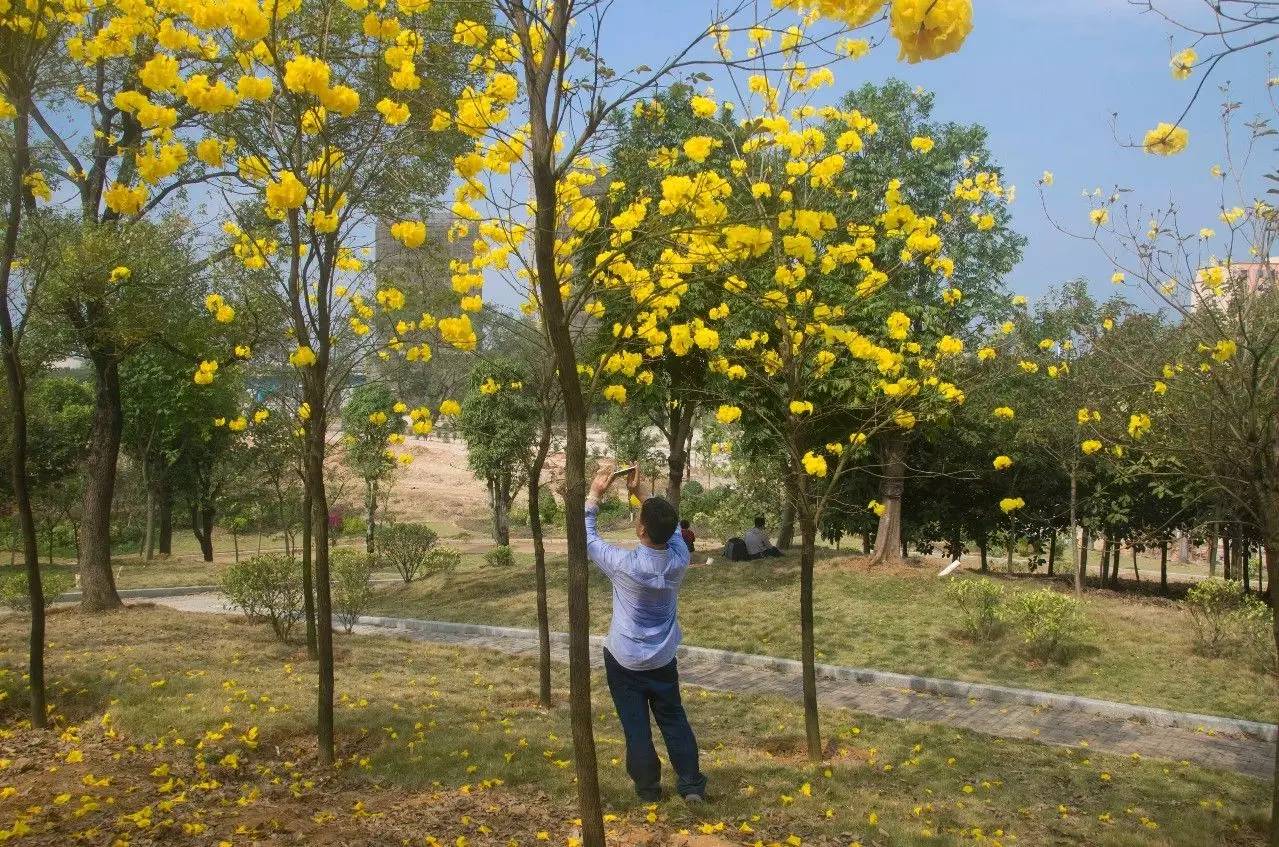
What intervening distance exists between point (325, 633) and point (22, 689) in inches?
120

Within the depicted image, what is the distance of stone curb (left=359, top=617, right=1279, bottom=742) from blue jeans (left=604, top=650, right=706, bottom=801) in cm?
413

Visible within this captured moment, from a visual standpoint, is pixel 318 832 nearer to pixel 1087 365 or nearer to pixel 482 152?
pixel 482 152

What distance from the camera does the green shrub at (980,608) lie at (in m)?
10.9

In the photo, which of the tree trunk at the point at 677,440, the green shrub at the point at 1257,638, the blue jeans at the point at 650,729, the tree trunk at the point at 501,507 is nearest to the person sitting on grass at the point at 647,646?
the blue jeans at the point at 650,729

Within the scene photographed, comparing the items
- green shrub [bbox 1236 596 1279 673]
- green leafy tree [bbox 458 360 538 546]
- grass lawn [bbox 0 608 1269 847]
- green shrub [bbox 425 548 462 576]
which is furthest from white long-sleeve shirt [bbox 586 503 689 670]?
green leafy tree [bbox 458 360 538 546]

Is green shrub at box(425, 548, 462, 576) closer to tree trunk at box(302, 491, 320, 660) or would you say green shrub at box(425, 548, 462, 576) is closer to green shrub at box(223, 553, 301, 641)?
green shrub at box(223, 553, 301, 641)

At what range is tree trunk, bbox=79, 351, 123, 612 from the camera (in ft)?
39.3

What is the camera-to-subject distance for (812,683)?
627 centimetres

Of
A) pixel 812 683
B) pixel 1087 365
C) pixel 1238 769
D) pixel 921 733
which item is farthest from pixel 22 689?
pixel 1087 365

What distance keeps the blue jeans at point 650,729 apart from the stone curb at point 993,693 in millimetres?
4128

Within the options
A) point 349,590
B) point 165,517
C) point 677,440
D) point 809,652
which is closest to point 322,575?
point 809,652

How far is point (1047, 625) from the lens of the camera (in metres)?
10.0

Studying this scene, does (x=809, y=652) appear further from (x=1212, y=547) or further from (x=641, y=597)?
(x=1212, y=547)

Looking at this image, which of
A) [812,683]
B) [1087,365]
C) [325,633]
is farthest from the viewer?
[1087,365]
